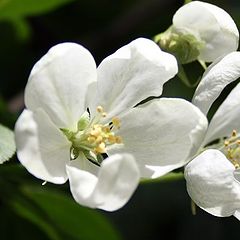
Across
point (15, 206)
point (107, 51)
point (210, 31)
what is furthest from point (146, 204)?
point (210, 31)

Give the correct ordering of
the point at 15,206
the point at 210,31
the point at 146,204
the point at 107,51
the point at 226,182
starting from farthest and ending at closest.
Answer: the point at 146,204 < the point at 107,51 < the point at 15,206 < the point at 210,31 < the point at 226,182

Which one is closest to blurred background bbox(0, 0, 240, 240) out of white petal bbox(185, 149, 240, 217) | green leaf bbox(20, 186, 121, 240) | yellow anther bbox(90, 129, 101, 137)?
green leaf bbox(20, 186, 121, 240)

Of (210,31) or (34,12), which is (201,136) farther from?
(34,12)

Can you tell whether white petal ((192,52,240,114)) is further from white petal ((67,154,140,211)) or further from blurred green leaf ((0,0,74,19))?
blurred green leaf ((0,0,74,19))

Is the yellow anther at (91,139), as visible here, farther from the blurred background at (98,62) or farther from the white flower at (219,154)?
the blurred background at (98,62)

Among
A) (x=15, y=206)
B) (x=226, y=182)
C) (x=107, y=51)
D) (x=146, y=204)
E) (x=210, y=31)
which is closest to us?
(x=226, y=182)

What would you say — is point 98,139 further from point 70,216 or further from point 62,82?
point 70,216

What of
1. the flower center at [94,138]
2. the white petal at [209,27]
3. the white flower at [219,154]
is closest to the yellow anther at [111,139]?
the flower center at [94,138]
